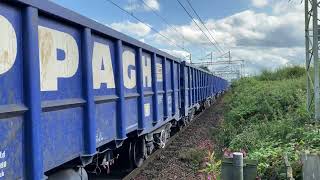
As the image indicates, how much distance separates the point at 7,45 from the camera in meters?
4.22

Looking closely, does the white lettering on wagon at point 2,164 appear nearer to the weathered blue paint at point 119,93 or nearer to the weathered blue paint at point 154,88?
the weathered blue paint at point 119,93

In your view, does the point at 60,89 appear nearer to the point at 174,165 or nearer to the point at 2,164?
Answer: the point at 2,164

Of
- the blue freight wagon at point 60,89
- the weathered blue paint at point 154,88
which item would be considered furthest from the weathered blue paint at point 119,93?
the weathered blue paint at point 154,88

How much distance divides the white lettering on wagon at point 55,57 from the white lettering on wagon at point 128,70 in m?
2.37

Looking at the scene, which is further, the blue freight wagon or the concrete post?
the concrete post

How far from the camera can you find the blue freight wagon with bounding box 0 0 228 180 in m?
4.30

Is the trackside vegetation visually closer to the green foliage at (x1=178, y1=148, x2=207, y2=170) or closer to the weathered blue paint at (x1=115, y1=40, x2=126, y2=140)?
the green foliage at (x1=178, y1=148, x2=207, y2=170)

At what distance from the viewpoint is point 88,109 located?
6.02 m

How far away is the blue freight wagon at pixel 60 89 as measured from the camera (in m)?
4.30

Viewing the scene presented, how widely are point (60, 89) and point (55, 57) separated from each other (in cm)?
37

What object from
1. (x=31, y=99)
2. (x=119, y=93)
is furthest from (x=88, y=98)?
(x=119, y=93)

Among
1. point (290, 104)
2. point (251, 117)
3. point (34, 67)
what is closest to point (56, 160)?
point (34, 67)

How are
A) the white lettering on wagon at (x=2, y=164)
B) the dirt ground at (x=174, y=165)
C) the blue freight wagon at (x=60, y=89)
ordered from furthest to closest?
the dirt ground at (x=174, y=165) < the blue freight wagon at (x=60, y=89) < the white lettering on wagon at (x=2, y=164)

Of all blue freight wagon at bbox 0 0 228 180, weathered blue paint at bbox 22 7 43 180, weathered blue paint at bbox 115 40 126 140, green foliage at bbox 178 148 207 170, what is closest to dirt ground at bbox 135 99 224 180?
green foliage at bbox 178 148 207 170
